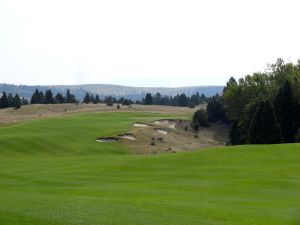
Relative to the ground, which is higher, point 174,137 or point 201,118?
point 201,118

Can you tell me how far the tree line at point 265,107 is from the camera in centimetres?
7294

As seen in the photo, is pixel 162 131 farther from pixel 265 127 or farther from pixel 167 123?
pixel 265 127

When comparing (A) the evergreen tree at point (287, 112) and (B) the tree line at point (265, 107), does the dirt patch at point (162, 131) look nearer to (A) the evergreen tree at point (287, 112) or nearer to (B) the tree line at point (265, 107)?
(B) the tree line at point (265, 107)

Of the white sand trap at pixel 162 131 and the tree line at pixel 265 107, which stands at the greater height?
the tree line at pixel 265 107

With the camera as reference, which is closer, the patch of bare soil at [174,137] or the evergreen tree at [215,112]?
the patch of bare soil at [174,137]

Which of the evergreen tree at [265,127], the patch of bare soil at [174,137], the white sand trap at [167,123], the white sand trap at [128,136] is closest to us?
the evergreen tree at [265,127]

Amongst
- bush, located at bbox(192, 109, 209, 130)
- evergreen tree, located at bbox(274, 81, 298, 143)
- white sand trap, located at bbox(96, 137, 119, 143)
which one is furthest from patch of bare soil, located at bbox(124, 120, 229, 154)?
evergreen tree, located at bbox(274, 81, 298, 143)

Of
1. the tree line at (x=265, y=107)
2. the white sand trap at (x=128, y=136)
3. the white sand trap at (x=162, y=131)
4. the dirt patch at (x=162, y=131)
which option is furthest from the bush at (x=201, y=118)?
the white sand trap at (x=128, y=136)

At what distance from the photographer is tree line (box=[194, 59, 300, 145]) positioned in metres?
72.9

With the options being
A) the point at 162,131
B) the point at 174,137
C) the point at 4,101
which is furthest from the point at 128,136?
the point at 4,101

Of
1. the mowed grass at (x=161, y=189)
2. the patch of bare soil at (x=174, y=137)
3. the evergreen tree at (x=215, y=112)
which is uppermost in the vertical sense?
the evergreen tree at (x=215, y=112)

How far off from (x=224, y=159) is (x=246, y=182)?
38.8ft

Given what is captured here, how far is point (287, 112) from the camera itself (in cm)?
7981

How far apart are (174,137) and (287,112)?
23.1 m
